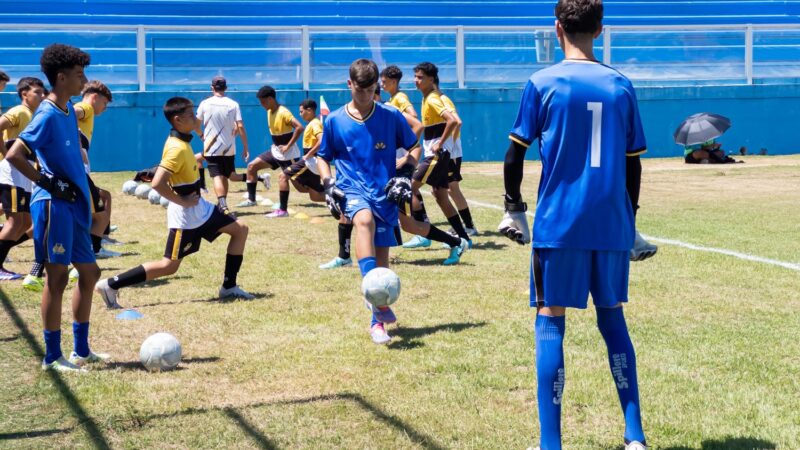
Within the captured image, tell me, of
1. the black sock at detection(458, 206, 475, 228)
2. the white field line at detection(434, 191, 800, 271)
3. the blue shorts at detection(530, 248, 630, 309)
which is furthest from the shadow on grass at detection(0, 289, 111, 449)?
the white field line at detection(434, 191, 800, 271)

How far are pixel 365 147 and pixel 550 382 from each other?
3.34 m

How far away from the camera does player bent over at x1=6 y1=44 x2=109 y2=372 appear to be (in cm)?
586

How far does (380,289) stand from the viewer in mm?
6660

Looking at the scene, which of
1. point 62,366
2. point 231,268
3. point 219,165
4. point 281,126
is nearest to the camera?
point 62,366

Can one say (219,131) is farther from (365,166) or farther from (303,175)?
(365,166)

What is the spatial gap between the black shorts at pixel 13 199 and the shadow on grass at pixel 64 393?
1.71 meters

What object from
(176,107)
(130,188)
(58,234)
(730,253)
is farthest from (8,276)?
(130,188)

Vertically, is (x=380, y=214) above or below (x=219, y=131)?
below

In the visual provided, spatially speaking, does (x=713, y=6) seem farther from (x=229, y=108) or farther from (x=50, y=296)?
(x=50, y=296)

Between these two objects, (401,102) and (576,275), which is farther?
(401,102)

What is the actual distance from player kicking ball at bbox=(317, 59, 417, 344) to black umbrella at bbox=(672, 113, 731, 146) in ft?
55.0

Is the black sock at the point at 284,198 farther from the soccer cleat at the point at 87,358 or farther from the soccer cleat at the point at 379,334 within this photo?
the soccer cleat at the point at 87,358

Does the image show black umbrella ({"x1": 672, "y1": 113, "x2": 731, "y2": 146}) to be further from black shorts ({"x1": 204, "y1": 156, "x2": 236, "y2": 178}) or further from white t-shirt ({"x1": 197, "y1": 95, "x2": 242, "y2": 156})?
black shorts ({"x1": 204, "y1": 156, "x2": 236, "y2": 178})

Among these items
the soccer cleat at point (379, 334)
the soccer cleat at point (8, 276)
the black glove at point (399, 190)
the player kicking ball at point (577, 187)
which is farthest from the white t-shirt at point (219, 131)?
the player kicking ball at point (577, 187)
